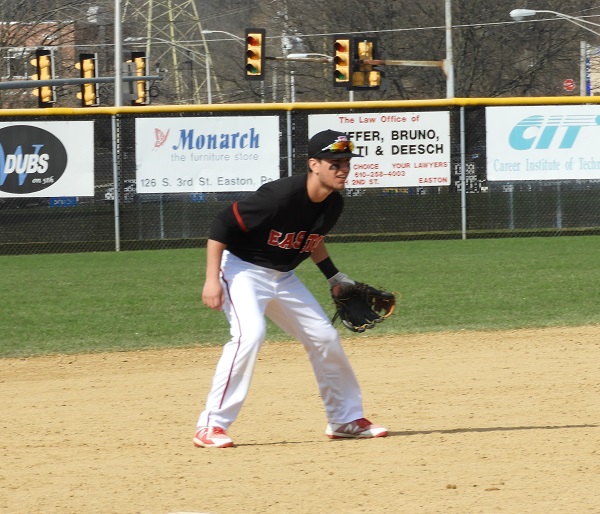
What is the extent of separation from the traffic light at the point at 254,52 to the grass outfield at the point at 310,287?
1097 cm

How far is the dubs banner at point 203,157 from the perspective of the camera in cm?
1852

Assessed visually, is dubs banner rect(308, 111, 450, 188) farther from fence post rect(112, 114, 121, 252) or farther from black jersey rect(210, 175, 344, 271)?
black jersey rect(210, 175, 344, 271)

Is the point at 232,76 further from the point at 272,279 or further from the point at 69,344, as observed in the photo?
the point at 272,279

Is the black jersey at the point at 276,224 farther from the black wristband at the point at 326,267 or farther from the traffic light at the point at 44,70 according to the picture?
the traffic light at the point at 44,70

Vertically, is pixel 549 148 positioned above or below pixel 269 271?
above

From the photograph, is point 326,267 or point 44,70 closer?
point 326,267

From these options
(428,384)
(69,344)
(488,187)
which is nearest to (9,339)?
(69,344)

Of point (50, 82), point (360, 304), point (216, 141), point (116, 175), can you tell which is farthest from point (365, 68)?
point (360, 304)

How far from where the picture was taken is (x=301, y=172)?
1878cm

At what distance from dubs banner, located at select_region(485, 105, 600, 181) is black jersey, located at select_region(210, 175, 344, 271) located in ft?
44.4

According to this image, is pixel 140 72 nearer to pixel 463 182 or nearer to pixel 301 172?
pixel 301 172

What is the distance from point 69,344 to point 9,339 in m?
0.71

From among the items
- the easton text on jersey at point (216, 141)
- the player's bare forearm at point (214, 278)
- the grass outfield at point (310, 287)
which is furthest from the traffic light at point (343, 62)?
the player's bare forearm at point (214, 278)

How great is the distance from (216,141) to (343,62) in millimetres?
10792
